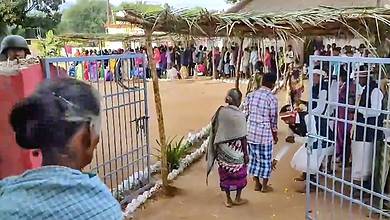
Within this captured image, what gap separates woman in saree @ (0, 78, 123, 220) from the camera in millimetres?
1172

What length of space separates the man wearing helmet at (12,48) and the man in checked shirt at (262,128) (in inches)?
103

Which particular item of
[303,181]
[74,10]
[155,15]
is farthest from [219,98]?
[74,10]

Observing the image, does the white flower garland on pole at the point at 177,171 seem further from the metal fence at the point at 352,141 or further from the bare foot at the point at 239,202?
the metal fence at the point at 352,141

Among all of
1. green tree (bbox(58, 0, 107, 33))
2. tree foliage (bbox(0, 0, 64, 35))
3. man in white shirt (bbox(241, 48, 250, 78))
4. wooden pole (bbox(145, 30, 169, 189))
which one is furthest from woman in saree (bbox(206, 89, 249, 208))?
green tree (bbox(58, 0, 107, 33))

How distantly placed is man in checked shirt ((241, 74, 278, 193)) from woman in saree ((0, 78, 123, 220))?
4118 mm

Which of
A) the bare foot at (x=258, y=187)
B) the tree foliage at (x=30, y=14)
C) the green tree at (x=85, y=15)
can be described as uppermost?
the green tree at (x=85, y=15)

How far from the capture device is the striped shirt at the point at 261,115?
209 inches

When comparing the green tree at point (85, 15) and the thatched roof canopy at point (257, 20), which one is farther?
the green tree at point (85, 15)

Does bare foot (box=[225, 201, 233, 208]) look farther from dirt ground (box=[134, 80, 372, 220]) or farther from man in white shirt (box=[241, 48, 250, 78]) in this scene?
man in white shirt (box=[241, 48, 250, 78])

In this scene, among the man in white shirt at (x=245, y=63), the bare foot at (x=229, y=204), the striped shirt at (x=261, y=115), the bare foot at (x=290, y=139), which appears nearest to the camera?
the bare foot at (x=229, y=204)

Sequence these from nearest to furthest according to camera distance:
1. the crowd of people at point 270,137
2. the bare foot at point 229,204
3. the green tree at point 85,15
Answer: the crowd of people at point 270,137
the bare foot at point 229,204
the green tree at point 85,15

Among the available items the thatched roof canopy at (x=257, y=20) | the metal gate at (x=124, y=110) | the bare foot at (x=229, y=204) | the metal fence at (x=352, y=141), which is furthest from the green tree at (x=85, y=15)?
the metal fence at (x=352, y=141)

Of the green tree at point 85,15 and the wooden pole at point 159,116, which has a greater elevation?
the green tree at point 85,15

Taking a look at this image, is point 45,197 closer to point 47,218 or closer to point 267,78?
point 47,218
